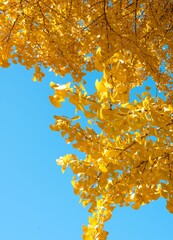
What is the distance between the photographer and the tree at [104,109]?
1.80m

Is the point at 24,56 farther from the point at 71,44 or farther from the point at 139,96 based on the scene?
the point at 139,96

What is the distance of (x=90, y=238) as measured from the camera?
2.87 m

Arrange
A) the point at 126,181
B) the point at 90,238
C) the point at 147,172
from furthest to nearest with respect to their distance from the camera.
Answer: the point at 90,238 < the point at 126,181 < the point at 147,172

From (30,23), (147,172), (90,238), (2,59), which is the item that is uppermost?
(30,23)

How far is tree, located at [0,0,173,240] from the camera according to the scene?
1797mm

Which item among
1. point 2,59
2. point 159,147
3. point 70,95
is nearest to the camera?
point 70,95

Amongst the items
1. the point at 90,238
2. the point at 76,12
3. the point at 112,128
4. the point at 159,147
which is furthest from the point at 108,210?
the point at 76,12

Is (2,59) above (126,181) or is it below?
above

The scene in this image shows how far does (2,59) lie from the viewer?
13.8ft

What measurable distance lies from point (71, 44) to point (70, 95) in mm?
3007

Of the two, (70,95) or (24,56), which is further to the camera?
(24,56)

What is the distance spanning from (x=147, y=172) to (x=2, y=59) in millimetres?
2637

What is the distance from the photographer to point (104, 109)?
68.1 inches

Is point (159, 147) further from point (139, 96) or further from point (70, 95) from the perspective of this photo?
point (70, 95)
